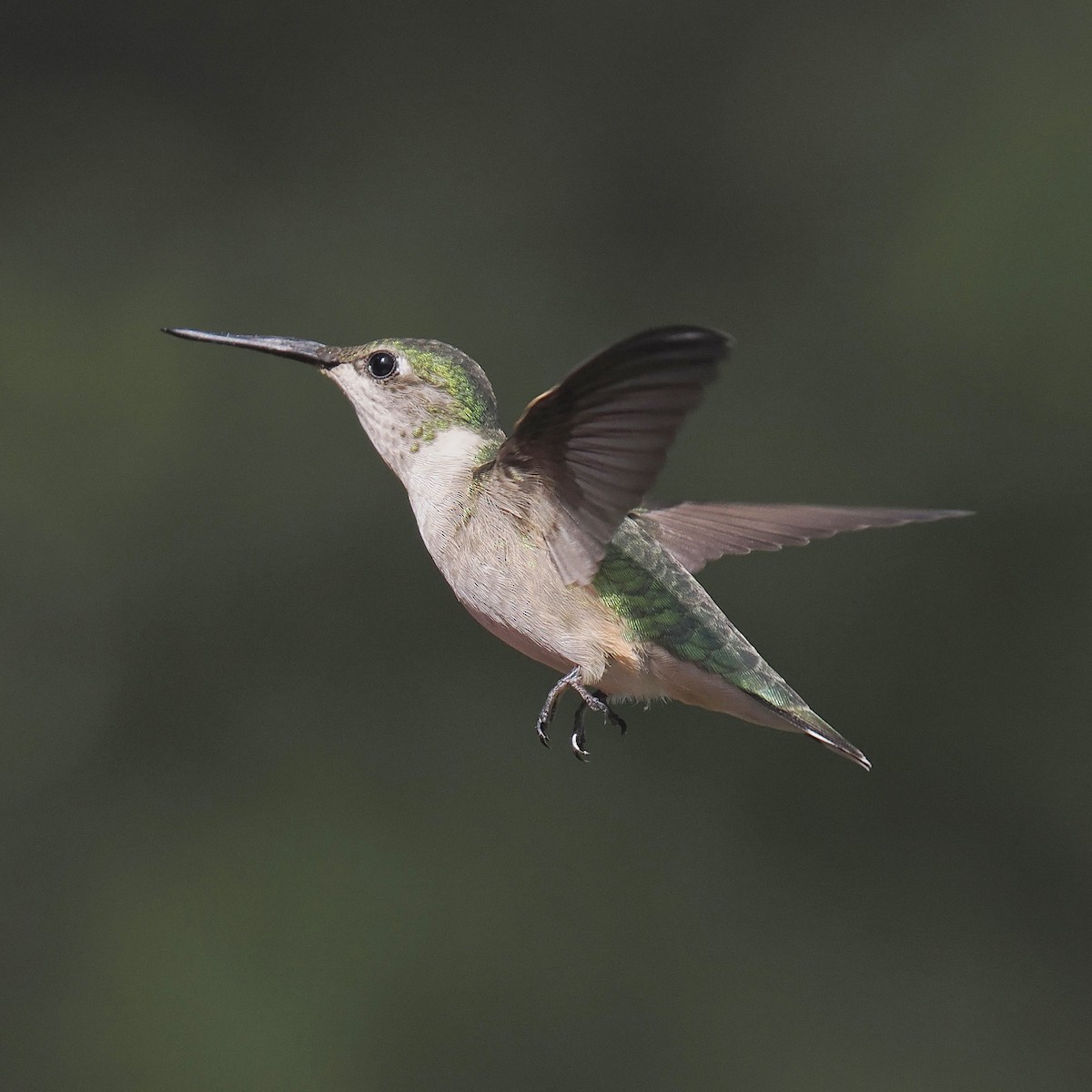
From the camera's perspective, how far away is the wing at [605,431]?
1.25 m

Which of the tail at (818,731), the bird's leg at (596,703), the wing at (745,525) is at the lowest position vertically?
the tail at (818,731)

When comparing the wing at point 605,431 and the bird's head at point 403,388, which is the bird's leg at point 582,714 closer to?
the wing at point 605,431

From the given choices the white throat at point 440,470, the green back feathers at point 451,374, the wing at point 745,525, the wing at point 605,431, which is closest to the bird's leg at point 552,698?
the wing at point 605,431

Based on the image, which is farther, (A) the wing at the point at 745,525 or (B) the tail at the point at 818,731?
(A) the wing at the point at 745,525

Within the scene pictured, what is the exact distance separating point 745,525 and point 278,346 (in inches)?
27.1

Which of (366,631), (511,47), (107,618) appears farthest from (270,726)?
(511,47)

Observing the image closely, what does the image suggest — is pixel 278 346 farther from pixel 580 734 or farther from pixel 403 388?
pixel 580 734

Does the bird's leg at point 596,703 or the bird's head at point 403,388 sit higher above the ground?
the bird's head at point 403,388

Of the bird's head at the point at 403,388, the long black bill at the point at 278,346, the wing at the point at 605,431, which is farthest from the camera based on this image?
the bird's head at the point at 403,388

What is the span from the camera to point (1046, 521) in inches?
197

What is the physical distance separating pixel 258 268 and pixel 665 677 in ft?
14.7

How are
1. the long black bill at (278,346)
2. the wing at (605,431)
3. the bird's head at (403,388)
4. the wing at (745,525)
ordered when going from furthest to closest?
the wing at (745,525) → the bird's head at (403,388) → the long black bill at (278,346) → the wing at (605,431)

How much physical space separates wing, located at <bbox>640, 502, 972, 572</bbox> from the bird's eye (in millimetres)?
496

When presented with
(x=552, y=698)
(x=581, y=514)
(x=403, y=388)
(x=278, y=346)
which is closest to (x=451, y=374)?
(x=403, y=388)
